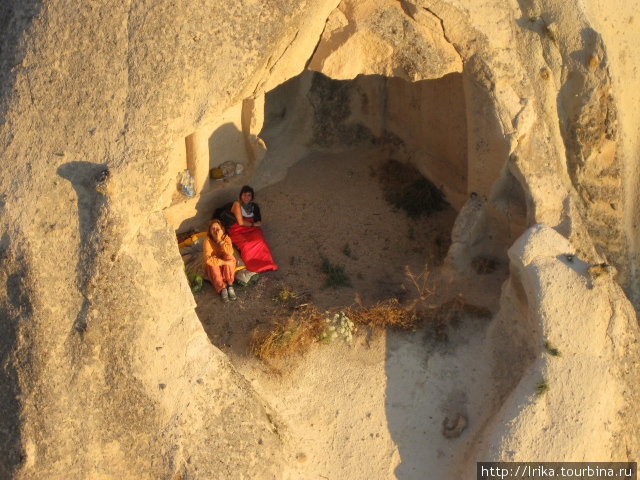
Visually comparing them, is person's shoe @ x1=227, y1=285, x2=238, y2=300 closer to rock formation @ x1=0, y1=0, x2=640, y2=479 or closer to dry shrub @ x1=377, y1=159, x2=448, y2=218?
rock formation @ x1=0, y1=0, x2=640, y2=479

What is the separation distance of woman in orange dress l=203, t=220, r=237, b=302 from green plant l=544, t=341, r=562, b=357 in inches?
115

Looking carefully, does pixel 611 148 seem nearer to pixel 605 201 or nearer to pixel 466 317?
pixel 605 201

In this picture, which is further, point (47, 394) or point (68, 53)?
point (68, 53)

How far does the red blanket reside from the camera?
7.23 m

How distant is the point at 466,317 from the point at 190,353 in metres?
2.57

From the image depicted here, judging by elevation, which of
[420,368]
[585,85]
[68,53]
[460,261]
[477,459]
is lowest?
[477,459]

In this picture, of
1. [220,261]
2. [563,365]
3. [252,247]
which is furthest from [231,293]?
[563,365]

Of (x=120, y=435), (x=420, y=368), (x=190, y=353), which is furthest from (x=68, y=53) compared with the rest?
(x=420, y=368)

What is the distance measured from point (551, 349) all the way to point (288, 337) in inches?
84.0

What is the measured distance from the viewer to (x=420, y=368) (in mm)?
6164

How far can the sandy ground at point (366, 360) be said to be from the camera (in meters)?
5.71

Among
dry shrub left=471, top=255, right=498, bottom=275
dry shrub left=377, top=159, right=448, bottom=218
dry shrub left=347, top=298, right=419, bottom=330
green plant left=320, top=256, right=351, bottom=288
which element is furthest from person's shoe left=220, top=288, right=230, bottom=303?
dry shrub left=471, top=255, right=498, bottom=275

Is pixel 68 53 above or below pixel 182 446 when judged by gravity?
above

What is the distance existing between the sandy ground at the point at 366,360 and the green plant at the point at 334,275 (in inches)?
2.2
